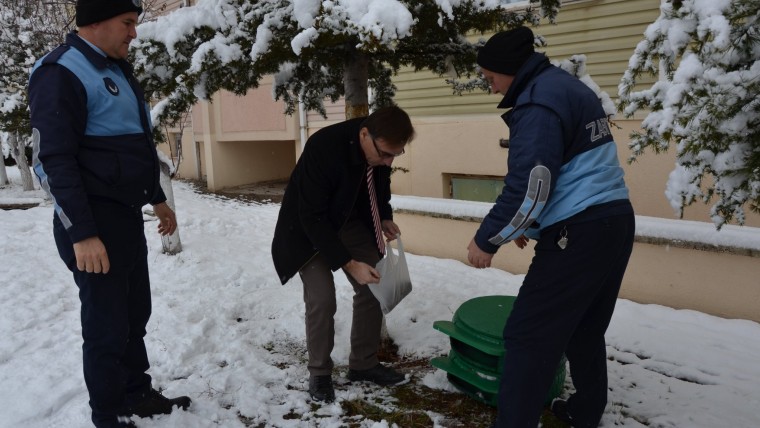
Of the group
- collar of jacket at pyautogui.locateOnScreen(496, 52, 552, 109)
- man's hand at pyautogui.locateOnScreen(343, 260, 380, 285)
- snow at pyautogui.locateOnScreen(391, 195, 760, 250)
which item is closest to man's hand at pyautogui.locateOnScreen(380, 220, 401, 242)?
man's hand at pyautogui.locateOnScreen(343, 260, 380, 285)

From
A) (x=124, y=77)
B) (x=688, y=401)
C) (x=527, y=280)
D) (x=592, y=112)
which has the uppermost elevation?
(x=124, y=77)

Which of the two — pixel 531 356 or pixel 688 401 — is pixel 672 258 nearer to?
pixel 688 401

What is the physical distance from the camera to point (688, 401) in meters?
3.19

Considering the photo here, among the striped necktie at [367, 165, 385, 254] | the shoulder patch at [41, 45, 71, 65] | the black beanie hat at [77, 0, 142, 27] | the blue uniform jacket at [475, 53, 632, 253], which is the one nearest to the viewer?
the blue uniform jacket at [475, 53, 632, 253]

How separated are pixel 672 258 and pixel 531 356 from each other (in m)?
3.06

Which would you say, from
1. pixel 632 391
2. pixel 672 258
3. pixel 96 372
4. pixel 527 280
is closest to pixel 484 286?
pixel 672 258

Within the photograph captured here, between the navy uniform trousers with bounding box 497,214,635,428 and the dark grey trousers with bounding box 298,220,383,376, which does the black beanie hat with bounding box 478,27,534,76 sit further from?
the dark grey trousers with bounding box 298,220,383,376

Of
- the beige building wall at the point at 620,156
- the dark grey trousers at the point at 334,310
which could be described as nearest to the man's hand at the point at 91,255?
the dark grey trousers at the point at 334,310

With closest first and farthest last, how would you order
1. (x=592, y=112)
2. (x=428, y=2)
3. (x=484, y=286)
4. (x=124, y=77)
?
(x=592, y=112) < (x=124, y=77) < (x=428, y=2) < (x=484, y=286)

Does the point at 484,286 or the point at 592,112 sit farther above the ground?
the point at 592,112

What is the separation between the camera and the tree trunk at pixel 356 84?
3.78 meters

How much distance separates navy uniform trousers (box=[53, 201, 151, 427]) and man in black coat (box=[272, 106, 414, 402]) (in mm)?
831

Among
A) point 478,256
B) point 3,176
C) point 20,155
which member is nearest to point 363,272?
point 478,256

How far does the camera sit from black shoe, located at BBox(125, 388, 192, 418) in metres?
2.79
